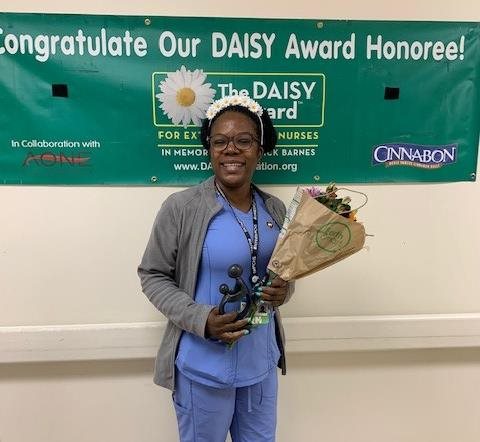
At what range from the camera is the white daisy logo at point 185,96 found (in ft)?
4.97

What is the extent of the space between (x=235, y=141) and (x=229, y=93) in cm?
34

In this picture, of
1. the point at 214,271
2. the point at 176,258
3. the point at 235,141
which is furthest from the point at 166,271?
the point at 235,141

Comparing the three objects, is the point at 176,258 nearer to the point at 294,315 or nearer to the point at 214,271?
the point at 214,271

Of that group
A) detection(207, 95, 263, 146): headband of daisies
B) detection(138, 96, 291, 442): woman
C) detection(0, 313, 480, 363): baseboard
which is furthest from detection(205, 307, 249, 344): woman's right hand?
detection(207, 95, 263, 146): headband of daisies

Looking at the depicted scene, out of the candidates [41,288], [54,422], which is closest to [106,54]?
[41,288]

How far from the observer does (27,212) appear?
5.15 ft

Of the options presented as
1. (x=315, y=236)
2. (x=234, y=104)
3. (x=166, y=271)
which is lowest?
(x=166, y=271)

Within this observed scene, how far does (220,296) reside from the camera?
1.30 metres

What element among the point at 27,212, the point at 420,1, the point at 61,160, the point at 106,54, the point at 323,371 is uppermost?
the point at 420,1

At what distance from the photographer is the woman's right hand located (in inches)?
46.9

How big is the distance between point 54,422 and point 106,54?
1417 mm

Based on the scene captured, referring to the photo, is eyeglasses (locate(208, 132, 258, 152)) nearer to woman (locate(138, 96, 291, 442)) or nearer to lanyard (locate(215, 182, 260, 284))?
woman (locate(138, 96, 291, 442))

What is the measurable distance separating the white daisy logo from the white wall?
0.22 meters

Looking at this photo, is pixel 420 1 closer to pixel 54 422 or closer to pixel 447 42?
pixel 447 42
